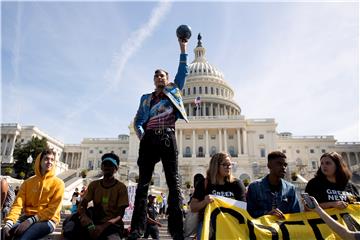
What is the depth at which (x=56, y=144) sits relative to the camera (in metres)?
78.6

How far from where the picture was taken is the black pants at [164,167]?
4.47 metres

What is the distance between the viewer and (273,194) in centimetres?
466

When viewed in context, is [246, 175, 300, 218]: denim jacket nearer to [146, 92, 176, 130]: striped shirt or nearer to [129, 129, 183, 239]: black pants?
[129, 129, 183, 239]: black pants

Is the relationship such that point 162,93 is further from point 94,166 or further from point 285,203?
point 94,166

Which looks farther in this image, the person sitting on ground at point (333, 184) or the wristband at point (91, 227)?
the person sitting on ground at point (333, 184)

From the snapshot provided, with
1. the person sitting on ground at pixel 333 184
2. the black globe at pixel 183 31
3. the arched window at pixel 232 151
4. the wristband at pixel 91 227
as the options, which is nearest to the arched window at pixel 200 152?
the arched window at pixel 232 151

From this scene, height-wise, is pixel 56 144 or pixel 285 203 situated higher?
pixel 56 144

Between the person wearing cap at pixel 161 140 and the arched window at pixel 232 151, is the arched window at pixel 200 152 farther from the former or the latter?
the person wearing cap at pixel 161 140

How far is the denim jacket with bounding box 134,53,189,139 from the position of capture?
496cm

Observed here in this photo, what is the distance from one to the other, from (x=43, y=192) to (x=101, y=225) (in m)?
1.21

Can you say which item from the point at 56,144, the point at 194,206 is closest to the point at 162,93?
the point at 194,206

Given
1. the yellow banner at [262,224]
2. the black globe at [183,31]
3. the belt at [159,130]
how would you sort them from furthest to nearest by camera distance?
the black globe at [183,31]
the belt at [159,130]
the yellow banner at [262,224]

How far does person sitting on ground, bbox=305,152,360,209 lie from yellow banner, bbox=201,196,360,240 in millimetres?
198

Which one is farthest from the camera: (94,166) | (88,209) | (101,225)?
(94,166)
